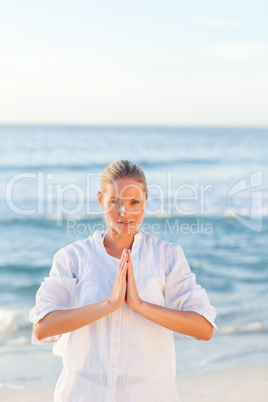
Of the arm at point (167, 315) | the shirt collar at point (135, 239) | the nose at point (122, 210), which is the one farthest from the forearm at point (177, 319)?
the nose at point (122, 210)

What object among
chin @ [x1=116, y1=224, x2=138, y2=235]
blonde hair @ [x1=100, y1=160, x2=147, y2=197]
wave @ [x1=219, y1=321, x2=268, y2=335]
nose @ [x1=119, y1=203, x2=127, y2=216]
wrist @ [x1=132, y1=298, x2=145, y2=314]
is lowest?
wave @ [x1=219, y1=321, x2=268, y2=335]

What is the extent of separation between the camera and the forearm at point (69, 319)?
6.64 ft

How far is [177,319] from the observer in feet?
6.84

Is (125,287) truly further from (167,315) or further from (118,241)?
(118,241)

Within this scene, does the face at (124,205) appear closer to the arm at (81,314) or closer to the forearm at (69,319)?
the arm at (81,314)

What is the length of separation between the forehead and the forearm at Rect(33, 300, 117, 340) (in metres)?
0.46

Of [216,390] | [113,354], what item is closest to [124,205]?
[113,354]

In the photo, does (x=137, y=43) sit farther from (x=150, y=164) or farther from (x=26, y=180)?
(x=26, y=180)

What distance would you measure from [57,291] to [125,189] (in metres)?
0.50

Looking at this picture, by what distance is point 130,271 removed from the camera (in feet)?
6.76

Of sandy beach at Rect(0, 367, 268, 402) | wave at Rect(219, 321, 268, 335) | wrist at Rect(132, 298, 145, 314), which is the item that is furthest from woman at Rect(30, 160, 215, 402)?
wave at Rect(219, 321, 268, 335)

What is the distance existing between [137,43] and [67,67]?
401cm

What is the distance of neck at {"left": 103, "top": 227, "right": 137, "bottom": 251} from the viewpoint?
7.64 ft

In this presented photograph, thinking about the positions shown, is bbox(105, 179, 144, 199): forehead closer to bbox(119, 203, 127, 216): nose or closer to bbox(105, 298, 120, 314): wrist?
bbox(119, 203, 127, 216): nose
